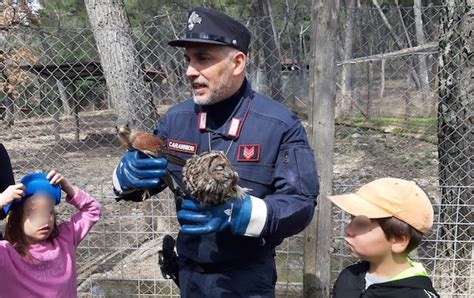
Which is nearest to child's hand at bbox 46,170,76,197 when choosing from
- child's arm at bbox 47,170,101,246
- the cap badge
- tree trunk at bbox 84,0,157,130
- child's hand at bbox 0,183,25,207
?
child's arm at bbox 47,170,101,246

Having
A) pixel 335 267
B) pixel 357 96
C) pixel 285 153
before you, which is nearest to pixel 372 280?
pixel 285 153

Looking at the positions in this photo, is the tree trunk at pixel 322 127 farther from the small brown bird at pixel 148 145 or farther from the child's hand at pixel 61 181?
the child's hand at pixel 61 181

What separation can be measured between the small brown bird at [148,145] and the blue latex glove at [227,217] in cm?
20

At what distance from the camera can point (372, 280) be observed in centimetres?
212

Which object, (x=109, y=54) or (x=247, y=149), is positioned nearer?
(x=247, y=149)

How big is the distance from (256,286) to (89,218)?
3.61 ft

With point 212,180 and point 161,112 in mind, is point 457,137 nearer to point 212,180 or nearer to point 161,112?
point 212,180

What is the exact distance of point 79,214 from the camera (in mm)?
2848

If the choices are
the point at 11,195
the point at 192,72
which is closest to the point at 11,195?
the point at 11,195

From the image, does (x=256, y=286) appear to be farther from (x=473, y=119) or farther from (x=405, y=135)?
(x=405, y=135)

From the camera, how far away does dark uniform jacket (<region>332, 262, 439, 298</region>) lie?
200 cm

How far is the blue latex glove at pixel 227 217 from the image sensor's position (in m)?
1.82

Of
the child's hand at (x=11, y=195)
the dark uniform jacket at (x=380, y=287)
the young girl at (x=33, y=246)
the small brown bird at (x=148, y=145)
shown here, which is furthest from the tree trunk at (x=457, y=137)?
the child's hand at (x=11, y=195)

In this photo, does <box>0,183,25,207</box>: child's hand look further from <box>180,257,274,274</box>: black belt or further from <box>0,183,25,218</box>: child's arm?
<box>180,257,274,274</box>: black belt
